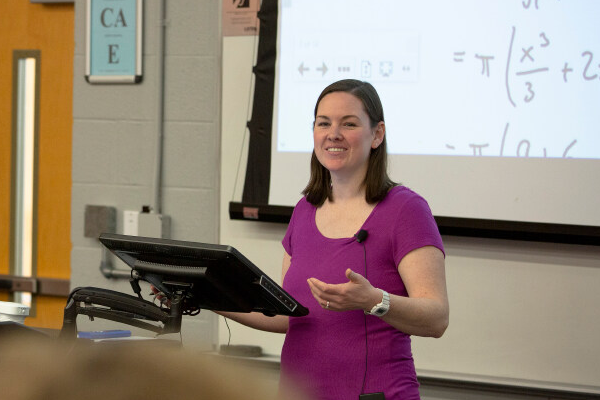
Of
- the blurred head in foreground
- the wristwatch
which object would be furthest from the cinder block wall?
the blurred head in foreground

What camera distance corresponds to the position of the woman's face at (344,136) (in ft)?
6.03

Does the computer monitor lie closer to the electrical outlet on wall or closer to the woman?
the woman

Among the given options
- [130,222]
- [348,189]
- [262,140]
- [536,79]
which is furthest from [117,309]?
[536,79]

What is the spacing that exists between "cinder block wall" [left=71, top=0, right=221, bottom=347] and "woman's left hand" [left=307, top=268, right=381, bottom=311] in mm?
1423

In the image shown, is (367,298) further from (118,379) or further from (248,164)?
(248,164)

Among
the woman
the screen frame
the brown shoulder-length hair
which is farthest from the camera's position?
the screen frame

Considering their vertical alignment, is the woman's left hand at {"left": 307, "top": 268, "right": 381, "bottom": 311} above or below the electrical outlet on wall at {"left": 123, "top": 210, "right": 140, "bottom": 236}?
above

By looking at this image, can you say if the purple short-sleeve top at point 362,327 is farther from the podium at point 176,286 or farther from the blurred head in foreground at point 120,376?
the blurred head in foreground at point 120,376

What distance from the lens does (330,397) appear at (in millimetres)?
1696

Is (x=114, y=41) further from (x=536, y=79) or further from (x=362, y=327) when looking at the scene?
(x=362, y=327)

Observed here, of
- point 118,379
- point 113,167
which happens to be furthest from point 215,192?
point 118,379

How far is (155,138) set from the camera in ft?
9.68

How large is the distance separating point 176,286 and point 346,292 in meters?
0.35

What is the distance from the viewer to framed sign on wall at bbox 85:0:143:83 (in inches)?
117
